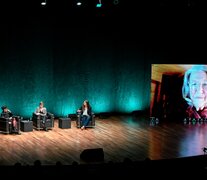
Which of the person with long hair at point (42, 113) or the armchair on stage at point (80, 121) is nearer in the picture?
the person with long hair at point (42, 113)

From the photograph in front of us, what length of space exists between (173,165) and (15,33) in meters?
7.51

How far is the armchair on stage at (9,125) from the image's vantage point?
1204 cm

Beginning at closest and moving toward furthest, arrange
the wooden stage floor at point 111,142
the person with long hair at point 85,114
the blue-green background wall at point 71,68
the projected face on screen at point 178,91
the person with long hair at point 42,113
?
the wooden stage floor at point 111,142
the person with long hair at point 42,113
the person with long hair at point 85,114
the blue-green background wall at point 71,68
the projected face on screen at point 178,91

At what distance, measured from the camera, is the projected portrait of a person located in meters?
14.0

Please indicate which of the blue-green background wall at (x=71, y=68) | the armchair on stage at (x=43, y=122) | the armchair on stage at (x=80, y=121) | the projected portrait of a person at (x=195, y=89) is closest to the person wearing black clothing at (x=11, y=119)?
the armchair on stage at (x=43, y=122)

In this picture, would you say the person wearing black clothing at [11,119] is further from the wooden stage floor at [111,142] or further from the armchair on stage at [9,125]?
the wooden stage floor at [111,142]

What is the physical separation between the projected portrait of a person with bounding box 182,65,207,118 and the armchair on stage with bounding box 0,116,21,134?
16.9ft

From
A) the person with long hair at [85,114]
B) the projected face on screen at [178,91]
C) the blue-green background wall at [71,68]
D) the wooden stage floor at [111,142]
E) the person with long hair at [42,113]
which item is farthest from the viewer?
the projected face on screen at [178,91]

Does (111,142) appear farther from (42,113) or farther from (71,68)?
(71,68)

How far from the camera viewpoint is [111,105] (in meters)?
15.1

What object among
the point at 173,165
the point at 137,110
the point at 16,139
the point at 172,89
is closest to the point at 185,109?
the point at 172,89

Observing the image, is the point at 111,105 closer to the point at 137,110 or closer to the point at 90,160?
the point at 137,110

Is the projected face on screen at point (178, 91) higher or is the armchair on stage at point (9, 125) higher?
the projected face on screen at point (178, 91)

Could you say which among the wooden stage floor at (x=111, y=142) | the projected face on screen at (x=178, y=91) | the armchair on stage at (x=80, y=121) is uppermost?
the projected face on screen at (x=178, y=91)
